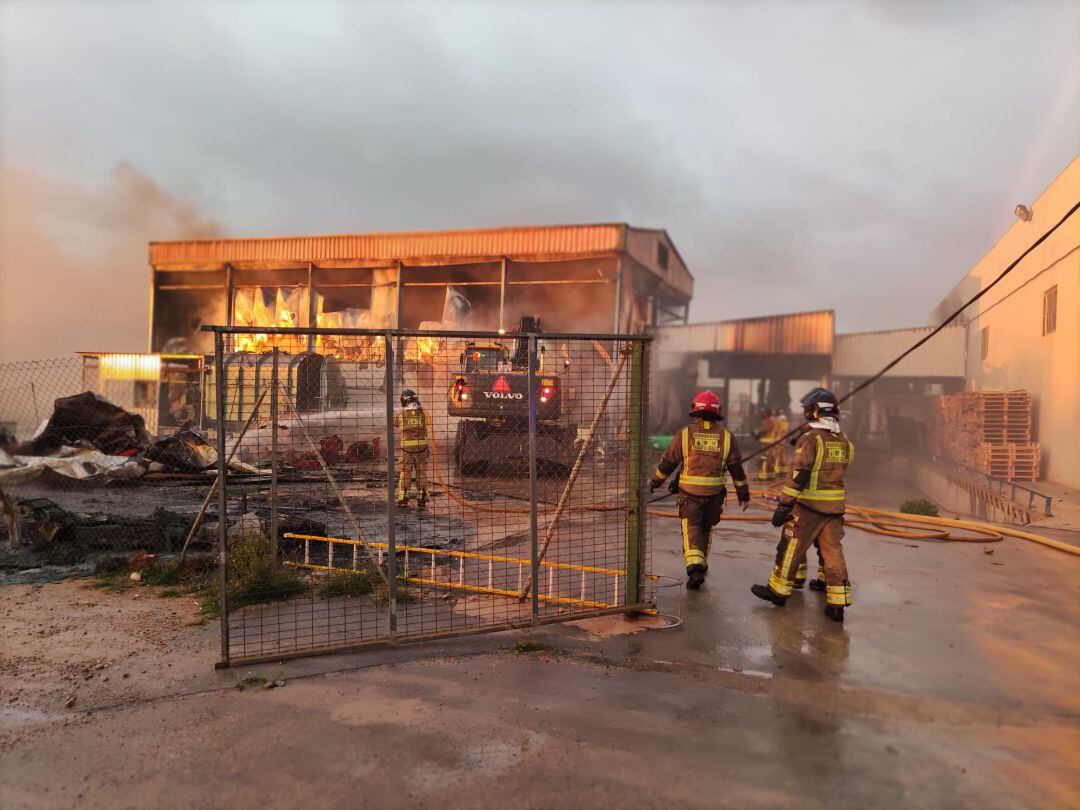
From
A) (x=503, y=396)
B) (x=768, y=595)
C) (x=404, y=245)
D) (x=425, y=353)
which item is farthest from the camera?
(x=404, y=245)

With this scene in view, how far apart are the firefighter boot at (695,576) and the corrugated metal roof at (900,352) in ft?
58.9

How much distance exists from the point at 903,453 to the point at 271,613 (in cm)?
A: 2539

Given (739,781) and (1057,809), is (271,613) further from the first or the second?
(1057,809)

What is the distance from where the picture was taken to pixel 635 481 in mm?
5066

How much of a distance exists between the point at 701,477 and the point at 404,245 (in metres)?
20.3

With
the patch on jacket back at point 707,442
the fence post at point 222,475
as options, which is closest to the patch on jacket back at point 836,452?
the patch on jacket back at point 707,442

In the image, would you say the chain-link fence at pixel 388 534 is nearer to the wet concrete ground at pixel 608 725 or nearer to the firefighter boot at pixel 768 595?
the wet concrete ground at pixel 608 725

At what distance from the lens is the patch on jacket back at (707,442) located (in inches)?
225

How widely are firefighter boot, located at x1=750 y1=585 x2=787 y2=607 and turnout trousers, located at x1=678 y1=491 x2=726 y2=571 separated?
500 mm

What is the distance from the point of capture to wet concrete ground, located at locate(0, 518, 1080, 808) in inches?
108

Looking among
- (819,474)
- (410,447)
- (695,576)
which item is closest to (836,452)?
(819,474)

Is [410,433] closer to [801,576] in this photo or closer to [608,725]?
[801,576]

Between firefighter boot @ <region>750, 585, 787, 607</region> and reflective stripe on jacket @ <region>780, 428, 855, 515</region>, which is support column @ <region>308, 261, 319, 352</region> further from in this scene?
reflective stripe on jacket @ <region>780, 428, 855, 515</region>

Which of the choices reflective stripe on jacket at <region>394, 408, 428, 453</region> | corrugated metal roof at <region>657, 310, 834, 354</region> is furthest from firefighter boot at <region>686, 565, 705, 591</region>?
corrugated metal roof at <region>657, 310, 834, 354</region>
